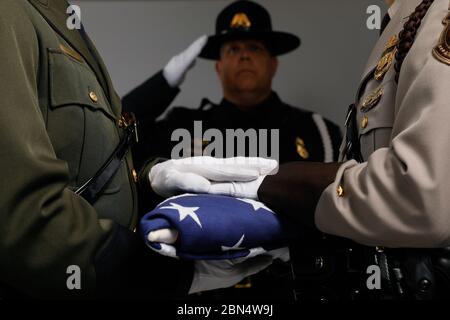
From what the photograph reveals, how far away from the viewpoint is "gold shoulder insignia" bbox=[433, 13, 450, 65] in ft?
2.10

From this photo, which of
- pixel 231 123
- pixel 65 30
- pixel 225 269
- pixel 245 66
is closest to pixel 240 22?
pixel 245 66

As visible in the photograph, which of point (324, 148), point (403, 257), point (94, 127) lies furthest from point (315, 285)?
point (324, 148)

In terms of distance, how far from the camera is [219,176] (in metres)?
0.76

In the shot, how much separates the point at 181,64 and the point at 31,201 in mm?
1362

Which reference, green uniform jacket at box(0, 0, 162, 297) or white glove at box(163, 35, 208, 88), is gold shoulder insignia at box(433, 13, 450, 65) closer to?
green uniform jacket at box(0, 0, 162, 297)

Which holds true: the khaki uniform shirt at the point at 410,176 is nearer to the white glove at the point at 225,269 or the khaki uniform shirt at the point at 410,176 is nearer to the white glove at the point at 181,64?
the white glove at the point at 225,269

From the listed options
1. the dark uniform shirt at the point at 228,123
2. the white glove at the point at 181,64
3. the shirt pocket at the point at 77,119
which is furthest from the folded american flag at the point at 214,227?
the white glove at the point at 181,64

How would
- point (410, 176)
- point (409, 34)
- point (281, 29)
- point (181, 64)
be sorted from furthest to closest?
point (281, 29) < point (181, 64) < point (409, 34) < point (410, 176)

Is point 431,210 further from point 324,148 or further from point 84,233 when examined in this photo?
point 324,148

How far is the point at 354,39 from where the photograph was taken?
6.40ft

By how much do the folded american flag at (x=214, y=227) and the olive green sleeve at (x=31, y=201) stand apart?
3.1 inches

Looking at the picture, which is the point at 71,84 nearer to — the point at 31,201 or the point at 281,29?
the point at 31,201

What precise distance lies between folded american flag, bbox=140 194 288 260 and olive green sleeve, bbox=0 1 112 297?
0.08 meters

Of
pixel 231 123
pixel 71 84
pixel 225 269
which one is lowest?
pixel 231 123
